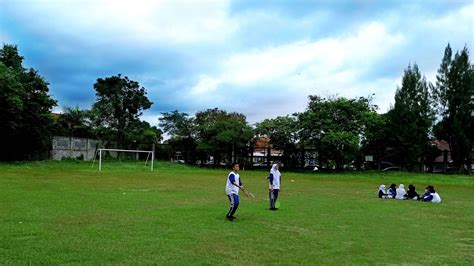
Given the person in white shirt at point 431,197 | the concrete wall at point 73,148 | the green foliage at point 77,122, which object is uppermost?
the green foliage at point 77,122

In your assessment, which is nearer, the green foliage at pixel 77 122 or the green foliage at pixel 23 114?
the green foliage at pixel 23 114

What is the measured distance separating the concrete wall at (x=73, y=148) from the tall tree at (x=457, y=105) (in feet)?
151

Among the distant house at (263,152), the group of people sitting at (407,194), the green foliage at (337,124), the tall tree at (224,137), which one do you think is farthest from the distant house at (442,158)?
the group of people sitting at (407,194)

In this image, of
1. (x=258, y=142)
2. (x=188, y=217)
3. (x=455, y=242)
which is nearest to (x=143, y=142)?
(x=258, y=142)

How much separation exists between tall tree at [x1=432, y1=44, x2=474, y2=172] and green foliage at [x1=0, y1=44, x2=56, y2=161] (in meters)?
48.3

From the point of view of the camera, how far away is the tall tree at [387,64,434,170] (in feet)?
180

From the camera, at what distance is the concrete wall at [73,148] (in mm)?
54438

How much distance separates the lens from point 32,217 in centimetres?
1193

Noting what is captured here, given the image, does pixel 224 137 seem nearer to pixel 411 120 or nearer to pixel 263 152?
pixel 263 152

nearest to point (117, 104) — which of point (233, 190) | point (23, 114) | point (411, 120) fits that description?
point (23, 114)

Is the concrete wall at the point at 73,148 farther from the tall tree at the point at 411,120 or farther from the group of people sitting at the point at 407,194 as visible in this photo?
the group of people sitting at the point at 407,194

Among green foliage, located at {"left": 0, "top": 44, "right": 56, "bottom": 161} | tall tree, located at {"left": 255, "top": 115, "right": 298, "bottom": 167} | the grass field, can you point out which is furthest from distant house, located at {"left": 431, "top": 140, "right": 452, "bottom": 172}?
green foliage, located at {"left": 0, "top": 44, "right": 56, "bottom": 161}

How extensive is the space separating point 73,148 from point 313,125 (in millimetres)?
31036

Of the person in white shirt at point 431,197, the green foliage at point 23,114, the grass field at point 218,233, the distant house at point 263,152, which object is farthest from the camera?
the distant house at point 263,152
